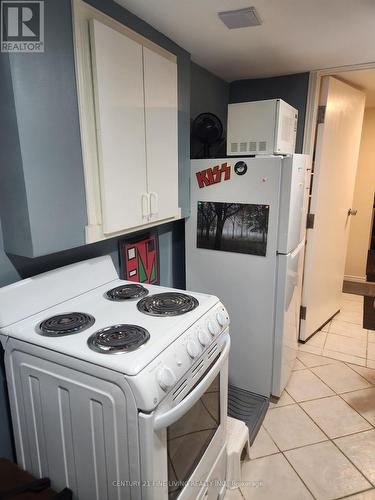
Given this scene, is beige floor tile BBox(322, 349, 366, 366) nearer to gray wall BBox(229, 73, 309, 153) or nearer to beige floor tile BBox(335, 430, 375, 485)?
beige floor tile BBox(335, 430, 375, 485)

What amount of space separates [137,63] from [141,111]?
0.19m

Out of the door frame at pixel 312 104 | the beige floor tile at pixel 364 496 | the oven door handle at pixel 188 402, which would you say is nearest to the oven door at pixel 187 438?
the oven door handle at pixel 188 402

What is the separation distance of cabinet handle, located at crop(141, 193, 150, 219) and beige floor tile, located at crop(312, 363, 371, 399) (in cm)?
180

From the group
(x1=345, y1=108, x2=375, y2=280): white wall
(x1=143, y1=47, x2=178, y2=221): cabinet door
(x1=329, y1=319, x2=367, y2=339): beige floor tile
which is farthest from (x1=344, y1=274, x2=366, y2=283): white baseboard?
(x1=143, y1=47, x2=178, y2=221): cabinet door

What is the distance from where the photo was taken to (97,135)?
1266 millimetres

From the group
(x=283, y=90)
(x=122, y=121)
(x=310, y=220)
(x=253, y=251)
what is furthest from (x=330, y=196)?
(x=122, y=121)

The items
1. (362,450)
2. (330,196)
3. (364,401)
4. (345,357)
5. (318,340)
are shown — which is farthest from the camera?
(318,340)

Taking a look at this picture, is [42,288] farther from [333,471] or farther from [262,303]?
[333,471]

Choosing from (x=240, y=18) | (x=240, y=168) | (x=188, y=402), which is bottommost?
(x=188, y=402)

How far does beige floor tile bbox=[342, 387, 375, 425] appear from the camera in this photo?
2055 millimetres

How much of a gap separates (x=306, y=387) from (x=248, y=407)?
1.65 ft

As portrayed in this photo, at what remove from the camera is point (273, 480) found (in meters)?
1.65

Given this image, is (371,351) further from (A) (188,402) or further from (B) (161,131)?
(B) (161,131)

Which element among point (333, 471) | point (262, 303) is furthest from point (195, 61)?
point (333, 471)
